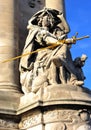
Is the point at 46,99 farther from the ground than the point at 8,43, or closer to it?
closer to it

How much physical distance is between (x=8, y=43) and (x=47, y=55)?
1.53 meters

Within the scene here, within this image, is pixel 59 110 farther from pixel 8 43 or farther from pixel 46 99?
pixel 8 43

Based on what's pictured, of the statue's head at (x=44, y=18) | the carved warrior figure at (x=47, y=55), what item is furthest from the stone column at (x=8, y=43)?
the statue's head at (x=44, y=18)

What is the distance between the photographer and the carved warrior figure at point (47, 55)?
1314 centimetres

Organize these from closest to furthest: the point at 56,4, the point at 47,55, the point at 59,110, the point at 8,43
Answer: the point at 59,110 → the point at 47,55 → the point at 8,43 → the point at 56,4

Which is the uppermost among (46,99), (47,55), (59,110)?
(47,55)

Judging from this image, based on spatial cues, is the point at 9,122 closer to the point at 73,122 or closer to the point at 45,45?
the point at 73,122

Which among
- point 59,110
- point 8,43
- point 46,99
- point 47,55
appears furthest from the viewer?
point 8,43

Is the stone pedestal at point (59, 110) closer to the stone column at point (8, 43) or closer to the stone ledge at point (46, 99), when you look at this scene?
the stone ledge at point (46, 99)

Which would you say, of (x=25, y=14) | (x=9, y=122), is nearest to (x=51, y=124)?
(x=9, y=122)

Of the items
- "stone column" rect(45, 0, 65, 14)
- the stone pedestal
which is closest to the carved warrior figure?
the stone pedestal

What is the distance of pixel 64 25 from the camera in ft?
49.0

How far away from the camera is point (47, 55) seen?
13.9 m

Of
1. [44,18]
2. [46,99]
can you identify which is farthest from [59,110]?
[44,18]
